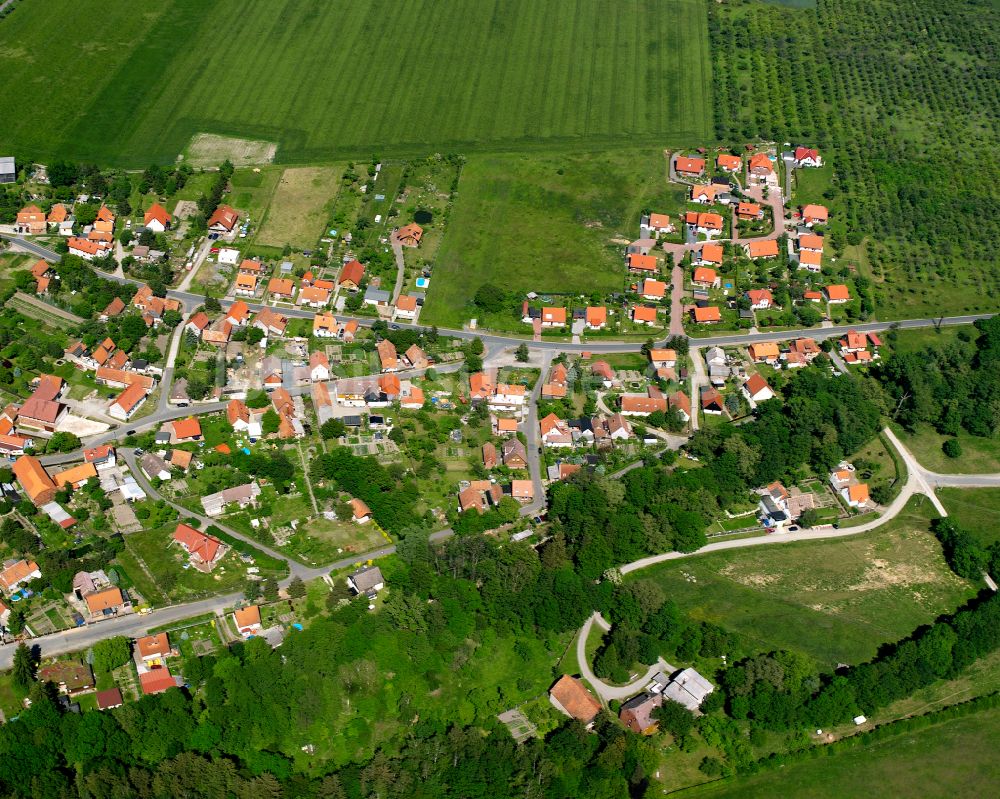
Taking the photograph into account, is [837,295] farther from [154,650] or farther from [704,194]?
[154,650]

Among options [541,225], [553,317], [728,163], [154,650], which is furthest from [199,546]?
[728,163]

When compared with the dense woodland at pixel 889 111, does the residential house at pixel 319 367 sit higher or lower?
lower

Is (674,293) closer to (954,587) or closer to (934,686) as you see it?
(954,587)

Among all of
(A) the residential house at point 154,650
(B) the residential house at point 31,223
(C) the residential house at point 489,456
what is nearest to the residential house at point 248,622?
(A) the residential house at point 154,650

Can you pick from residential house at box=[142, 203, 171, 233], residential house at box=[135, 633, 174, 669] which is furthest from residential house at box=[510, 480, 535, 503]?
residential house at box=[142, 203, 171, 233]

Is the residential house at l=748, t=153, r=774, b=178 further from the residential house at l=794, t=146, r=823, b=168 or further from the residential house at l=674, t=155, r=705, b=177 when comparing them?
the residential house at l=674, t=155, r=705, b=177

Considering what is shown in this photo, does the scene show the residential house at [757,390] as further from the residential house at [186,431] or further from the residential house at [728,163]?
the residential house at [186,431]

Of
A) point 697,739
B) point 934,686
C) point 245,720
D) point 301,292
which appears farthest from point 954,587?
point 301,292
